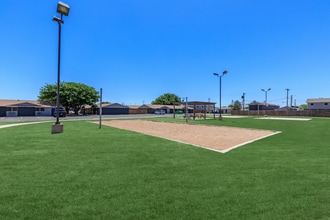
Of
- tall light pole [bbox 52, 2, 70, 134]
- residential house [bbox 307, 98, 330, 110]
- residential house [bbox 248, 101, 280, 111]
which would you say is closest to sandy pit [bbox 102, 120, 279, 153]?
tall light pole [bbox 52, 2, 70, 134]

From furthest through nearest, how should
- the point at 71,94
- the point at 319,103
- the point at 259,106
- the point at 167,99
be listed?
the point at 167,99
the point at 259,106
the point at 319,103
the point at 71,94

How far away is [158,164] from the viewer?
6504mm

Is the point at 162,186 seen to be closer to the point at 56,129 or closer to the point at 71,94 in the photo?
the point at 56,129

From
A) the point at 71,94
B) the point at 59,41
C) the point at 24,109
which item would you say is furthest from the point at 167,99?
the point at 59,41

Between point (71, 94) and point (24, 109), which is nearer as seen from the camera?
point (24, 109)

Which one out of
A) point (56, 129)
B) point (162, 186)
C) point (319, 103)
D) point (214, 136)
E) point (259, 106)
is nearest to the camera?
point (162, 186)

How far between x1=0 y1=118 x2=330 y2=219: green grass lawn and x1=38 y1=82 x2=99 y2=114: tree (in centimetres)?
5047

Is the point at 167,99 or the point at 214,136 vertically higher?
the point at 167,99

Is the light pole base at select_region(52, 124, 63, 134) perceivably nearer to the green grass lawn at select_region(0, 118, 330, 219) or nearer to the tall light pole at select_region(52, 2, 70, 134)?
the tall light pole at select_region(52, 2, 70, 134)

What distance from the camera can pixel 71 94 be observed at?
5506cm

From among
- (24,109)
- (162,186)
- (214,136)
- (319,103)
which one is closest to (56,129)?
(214,136)

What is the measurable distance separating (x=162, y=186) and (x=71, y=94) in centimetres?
5454

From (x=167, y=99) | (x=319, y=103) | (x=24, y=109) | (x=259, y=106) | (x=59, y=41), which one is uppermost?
(x=167, y=99)

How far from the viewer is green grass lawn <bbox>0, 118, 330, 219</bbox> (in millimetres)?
3543
